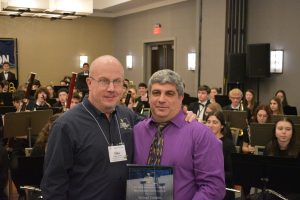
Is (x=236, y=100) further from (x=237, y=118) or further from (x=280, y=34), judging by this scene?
(x=280, y=34)

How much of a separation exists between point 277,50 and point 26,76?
31.5ft

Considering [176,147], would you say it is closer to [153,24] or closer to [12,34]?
[153,24]

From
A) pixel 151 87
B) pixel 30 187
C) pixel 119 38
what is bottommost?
pixel 30 187

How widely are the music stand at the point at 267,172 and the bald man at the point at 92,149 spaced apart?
6.10 feet

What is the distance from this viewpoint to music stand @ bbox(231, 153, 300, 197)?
12.0ft

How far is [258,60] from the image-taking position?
9.77 metres

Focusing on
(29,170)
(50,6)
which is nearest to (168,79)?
(29,170)

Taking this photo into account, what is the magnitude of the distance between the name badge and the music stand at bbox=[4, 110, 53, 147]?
3.70 metres

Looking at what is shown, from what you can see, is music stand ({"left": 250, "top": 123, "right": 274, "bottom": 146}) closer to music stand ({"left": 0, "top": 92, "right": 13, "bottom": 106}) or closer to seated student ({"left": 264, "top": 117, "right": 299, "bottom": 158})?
seated student ({"left": 264, "top": 117, "right": 299, "bottom": 158})

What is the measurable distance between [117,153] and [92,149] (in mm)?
148

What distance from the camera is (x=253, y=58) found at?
9.78m

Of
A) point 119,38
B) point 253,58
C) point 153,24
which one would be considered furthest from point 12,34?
point 253,58

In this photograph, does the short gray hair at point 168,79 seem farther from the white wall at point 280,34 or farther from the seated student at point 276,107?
the white wall at point 280,34

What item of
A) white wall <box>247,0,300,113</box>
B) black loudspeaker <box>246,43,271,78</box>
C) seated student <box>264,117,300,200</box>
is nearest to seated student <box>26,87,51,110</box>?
seated student <box>264,117,300,200</box>
